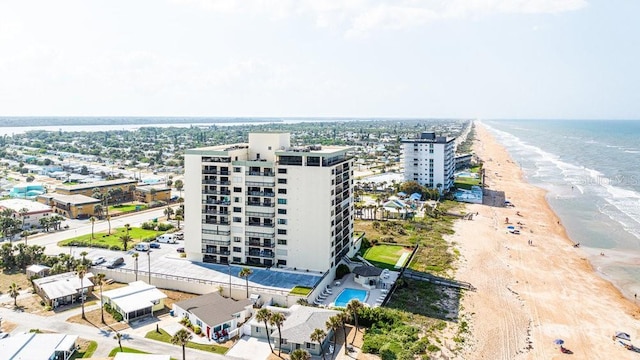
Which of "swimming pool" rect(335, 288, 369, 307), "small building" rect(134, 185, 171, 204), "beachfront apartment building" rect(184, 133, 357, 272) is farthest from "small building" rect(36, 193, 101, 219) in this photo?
"swimming pool" rect(335, 288, 369, 307)

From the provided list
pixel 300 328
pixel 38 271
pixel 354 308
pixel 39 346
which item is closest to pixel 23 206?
pixel 38 271

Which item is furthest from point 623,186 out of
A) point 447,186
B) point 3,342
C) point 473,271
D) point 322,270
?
point 3,342

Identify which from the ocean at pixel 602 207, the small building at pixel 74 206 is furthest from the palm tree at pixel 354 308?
the small building at pixel 74 206

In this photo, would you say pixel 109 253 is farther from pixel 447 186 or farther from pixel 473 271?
pixel 447 186

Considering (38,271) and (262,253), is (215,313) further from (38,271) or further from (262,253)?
(38,271)

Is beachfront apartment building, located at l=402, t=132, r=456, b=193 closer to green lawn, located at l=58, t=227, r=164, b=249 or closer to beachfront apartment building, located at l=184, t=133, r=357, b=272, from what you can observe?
beachfront apartment building, located at l=184, t=133, r=357, b=272

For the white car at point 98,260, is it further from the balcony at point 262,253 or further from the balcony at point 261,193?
the balcony at point 261,193
